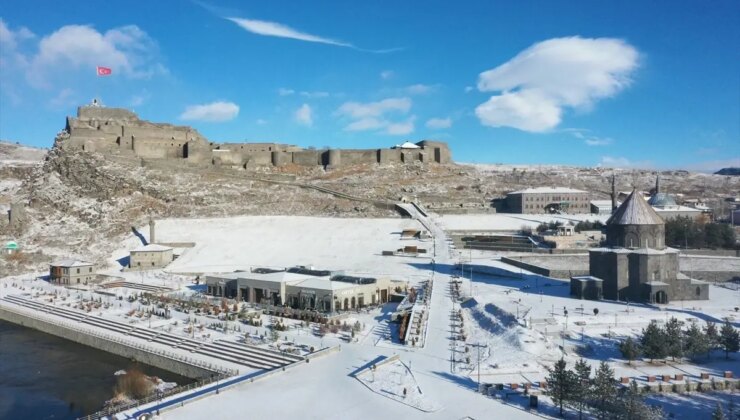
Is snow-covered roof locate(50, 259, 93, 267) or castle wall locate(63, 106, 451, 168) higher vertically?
castle wall locate(63, 106, 451, 168)

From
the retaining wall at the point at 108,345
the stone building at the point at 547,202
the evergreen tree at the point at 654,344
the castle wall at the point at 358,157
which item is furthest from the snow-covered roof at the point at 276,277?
the castle wall at the point at 358,157

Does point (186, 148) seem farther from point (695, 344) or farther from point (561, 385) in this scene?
point (561, 385)

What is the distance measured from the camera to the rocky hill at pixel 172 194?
50.4 m

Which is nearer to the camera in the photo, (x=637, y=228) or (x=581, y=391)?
(x=581, y=391)

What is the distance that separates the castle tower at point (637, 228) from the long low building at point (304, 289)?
12.4 metres

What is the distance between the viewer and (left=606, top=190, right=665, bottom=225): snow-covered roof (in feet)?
94.0

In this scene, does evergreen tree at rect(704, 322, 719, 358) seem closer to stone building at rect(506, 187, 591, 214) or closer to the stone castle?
stone building at rect(506, 187, 591, 214)

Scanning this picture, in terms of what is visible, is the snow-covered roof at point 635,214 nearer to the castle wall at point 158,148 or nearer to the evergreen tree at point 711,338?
the evergreen tree at point 711,338

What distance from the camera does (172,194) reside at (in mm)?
58219

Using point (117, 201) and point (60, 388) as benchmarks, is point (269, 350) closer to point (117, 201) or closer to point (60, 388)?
point (60, 388)

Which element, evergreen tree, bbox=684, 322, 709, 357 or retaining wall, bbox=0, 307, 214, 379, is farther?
retaining wall, bbox=0, 307, 214, 379

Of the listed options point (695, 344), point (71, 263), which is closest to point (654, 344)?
point (695, 344)

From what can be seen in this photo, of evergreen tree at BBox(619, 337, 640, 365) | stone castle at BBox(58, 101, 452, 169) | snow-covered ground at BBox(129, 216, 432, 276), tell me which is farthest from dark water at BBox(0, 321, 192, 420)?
stone castle at BBox(58, 101, 452, 169)

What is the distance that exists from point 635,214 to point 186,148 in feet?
167
